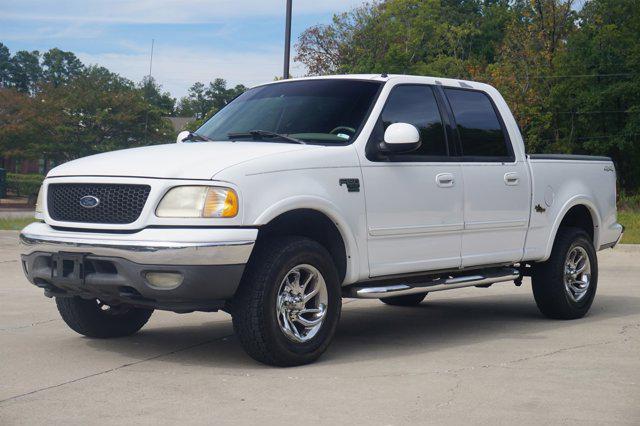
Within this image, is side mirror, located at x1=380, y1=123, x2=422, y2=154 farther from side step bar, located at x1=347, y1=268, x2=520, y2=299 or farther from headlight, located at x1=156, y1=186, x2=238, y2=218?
headlight, located at x1=156, y1=186, x2=238, y2=218

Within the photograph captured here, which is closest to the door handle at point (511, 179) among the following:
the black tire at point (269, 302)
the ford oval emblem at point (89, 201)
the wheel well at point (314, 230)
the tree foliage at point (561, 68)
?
the wheel well at point (314, 230)

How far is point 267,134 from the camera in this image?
24.3 feet

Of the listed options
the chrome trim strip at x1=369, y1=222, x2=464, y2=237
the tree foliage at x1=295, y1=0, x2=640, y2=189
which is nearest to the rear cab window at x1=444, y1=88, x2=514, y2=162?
the chrome trim strip at x1=369, y1=222, x2=464, y2=237

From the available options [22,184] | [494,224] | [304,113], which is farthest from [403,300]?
[22,184]

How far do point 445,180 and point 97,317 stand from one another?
9.15 ft

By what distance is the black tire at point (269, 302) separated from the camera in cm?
649

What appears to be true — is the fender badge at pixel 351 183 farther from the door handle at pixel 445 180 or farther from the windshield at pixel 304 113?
the door handle at pixel 445 180

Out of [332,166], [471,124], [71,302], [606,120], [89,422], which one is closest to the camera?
[89,422]

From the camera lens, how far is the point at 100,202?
6.67 m

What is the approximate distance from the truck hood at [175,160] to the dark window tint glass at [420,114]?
104 cm

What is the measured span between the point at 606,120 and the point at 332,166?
167ft

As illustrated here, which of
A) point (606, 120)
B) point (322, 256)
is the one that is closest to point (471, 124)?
point (322, 256)

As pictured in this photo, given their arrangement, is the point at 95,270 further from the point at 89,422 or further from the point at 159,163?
the point at 89,422

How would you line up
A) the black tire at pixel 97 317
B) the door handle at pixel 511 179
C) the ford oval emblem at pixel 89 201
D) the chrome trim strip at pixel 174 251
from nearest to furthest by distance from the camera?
the chrome trim strip at pixel 174 251
the ford oval emblem at pixel 89 201
the black tire at pixel 97 317
the door handle at pixel 511 179
